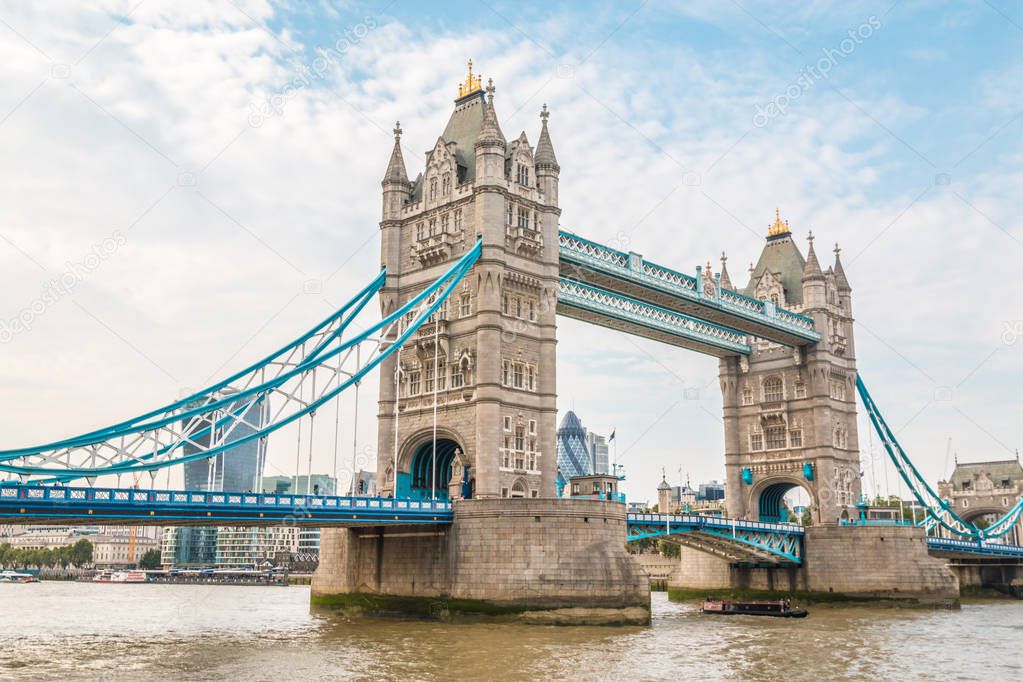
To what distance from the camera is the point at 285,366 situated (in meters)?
42.8

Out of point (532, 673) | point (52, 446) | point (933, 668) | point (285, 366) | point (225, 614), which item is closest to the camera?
point (532, 673)

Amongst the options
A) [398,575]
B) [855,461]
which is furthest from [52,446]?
[855,461]

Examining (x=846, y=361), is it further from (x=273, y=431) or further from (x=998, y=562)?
(x=273, y=431)

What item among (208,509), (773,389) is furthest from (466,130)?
(773,389)

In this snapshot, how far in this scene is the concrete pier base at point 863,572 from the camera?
59.9m

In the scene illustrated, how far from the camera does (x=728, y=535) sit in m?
58.2

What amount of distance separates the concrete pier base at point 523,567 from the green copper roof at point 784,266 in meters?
34.6

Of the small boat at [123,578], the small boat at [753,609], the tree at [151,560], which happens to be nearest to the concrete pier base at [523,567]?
the small boat at [753,609]

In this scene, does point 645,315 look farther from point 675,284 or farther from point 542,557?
point 542,557

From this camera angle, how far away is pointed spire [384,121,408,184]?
5262 cm

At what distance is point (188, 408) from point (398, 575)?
40.5ft

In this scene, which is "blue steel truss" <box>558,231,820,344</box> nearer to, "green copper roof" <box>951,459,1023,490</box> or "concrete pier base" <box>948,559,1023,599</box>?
"concrete pier base" <box>948,559,1023,599</box>

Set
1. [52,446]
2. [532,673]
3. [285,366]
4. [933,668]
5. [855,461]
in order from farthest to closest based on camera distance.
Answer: [855,461] → [285,366] → [52,446] → [933,668] → [532,673]

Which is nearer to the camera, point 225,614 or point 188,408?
point 188,408
